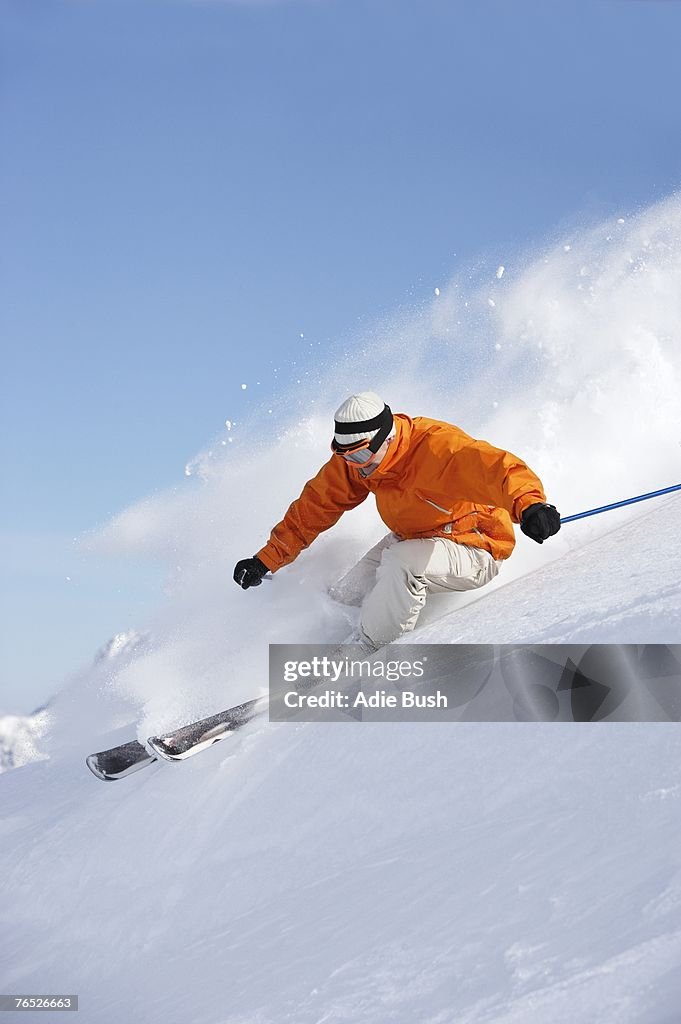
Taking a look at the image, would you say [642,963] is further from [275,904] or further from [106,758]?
[106,758]

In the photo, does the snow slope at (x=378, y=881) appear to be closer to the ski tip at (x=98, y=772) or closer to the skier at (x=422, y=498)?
the ski tip at (x=98, y=772)

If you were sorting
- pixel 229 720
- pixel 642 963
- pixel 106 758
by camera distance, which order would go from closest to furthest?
pixel 642 963 < pixel 229 720 < pixel 106 758

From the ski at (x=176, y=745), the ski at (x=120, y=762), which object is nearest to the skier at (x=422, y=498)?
the ski at (x=176, y=745)

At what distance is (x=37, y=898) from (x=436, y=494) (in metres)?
2.56

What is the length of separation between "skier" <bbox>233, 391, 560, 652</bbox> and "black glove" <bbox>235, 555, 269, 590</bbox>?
636 mm

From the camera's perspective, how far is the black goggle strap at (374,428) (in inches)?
158

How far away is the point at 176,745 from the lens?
3.80m

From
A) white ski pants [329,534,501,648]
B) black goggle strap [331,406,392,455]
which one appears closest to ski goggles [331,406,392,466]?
black goggle strap [331,406,392,455]

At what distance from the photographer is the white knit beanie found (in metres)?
4.02

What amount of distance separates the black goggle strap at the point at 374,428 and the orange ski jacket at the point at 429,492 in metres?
0.08

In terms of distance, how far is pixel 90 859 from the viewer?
3469 mm

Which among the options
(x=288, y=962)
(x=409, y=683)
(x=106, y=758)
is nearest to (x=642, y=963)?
(x=288, y=962)

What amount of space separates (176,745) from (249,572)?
126 centimetres

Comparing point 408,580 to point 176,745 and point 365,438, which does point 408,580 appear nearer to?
point 365,438
